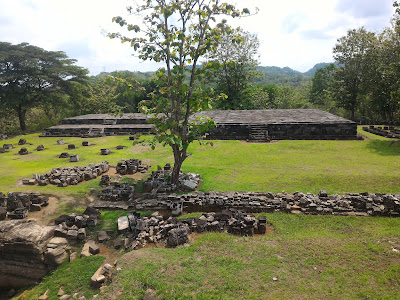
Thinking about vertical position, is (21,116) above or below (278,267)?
above

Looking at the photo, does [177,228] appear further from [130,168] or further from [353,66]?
[353,66]

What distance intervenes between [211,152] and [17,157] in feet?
38.1

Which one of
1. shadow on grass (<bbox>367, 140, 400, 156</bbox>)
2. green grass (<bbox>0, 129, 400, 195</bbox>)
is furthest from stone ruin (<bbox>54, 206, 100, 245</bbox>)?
shadow on grass (<bbox>367, 140, 400, 156</bbox>)

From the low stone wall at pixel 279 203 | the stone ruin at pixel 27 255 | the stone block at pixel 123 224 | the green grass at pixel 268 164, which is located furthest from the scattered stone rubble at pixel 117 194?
the stone ruin at pixel 27 255

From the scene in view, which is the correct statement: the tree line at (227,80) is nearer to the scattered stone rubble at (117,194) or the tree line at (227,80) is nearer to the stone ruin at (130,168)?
the stone ruin at (130,168)

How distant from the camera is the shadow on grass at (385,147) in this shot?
13722 millimetres

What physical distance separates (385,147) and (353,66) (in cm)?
1411

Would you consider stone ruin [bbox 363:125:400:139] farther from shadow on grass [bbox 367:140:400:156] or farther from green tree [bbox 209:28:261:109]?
green tree [bbox 209:28:261:109]

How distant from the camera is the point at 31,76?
2478 centimetres

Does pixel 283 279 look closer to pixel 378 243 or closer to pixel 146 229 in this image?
pixel 378 243

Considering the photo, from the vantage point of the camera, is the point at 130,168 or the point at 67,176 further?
the point at 130,168

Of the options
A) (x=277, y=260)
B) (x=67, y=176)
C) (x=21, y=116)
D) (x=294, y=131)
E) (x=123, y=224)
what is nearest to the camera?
(x=277, y=260)

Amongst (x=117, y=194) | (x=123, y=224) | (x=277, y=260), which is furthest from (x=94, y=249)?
(x=277, y=260)

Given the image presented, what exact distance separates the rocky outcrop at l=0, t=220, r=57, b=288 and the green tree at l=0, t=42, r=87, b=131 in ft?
71.0
